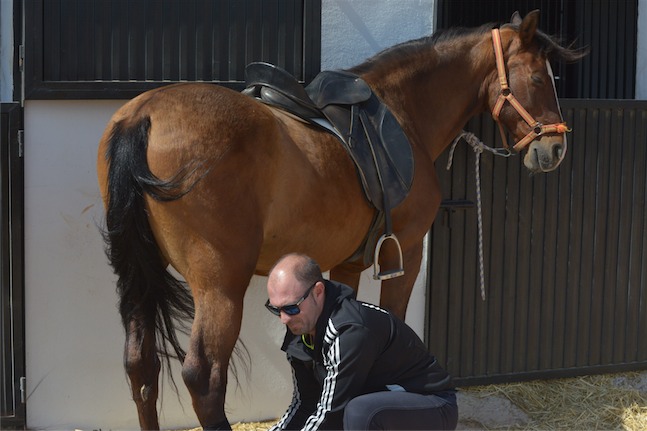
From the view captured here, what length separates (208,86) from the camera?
3.73 meters

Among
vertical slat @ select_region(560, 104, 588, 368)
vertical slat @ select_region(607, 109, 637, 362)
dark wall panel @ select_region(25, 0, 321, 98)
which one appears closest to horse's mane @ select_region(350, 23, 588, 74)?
dark wall panel @ select_region(25, 0, 321, 98)

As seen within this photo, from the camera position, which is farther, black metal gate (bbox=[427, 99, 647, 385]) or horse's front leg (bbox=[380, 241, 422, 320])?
black metal gate (bbox=[427, 99, 647, 385])

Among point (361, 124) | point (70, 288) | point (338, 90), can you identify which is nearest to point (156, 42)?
point (338, 90)

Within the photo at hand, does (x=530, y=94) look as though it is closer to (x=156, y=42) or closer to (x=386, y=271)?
(x=386, y=271)

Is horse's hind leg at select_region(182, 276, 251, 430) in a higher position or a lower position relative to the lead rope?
lower

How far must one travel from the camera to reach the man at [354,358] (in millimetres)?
2936

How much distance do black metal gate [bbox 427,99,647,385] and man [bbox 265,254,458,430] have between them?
2.07 m

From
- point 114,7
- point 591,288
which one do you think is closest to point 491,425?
point 591,288

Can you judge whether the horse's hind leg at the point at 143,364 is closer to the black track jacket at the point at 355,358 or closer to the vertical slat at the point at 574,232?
the black track jacket at the point at 355,358

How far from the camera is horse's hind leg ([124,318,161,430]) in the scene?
3.75 metres

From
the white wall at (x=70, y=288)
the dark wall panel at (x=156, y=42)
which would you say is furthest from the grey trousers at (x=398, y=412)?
the dark wall panel at (x=156, y=42)

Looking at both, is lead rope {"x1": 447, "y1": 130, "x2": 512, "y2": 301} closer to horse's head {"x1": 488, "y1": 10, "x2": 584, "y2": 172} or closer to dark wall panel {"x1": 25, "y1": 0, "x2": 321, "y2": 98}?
horse's head {"x1": 488, "y1": 10, "x2": 584, "y2": 172}

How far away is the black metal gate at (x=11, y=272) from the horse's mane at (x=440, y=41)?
5.61 ft

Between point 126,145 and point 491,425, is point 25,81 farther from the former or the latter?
point 491,425
